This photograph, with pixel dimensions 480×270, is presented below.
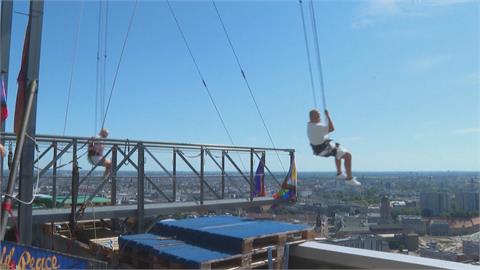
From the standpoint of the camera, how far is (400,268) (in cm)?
479

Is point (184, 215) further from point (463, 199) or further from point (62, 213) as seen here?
point (463, 199)

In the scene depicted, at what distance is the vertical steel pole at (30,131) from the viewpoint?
5.94 m

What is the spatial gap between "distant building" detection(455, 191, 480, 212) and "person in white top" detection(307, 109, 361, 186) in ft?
55.5

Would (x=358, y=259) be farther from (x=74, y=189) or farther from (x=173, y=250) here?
(x=74, y=189)

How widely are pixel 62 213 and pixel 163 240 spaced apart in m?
2.86

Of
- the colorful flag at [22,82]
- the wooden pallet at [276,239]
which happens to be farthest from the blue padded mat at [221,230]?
the colorful flag at [22,82]

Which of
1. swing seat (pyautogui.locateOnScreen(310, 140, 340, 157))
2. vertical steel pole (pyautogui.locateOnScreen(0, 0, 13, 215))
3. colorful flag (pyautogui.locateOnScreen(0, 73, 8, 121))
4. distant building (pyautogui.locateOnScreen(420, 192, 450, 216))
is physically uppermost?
vertical steel pole (pyautogui.locateOnScreen(0, 0, 13, 215))

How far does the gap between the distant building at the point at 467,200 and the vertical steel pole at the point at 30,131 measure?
20.0 metres

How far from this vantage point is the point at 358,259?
5203 mm

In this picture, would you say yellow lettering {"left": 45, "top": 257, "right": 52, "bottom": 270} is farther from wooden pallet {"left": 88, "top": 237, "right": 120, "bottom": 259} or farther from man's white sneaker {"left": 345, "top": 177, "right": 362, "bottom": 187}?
man's white sneaker {"left": 345, "top": 177, "right": 362, "bottom": 187}

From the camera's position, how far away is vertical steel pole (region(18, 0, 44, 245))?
594cm

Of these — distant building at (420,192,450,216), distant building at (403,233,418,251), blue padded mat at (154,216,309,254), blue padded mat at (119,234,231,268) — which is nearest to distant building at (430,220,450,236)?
distant building at (420,192,450,216)

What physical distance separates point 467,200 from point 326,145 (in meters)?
19.1

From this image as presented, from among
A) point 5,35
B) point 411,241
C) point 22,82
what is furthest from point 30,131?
point 411,241
